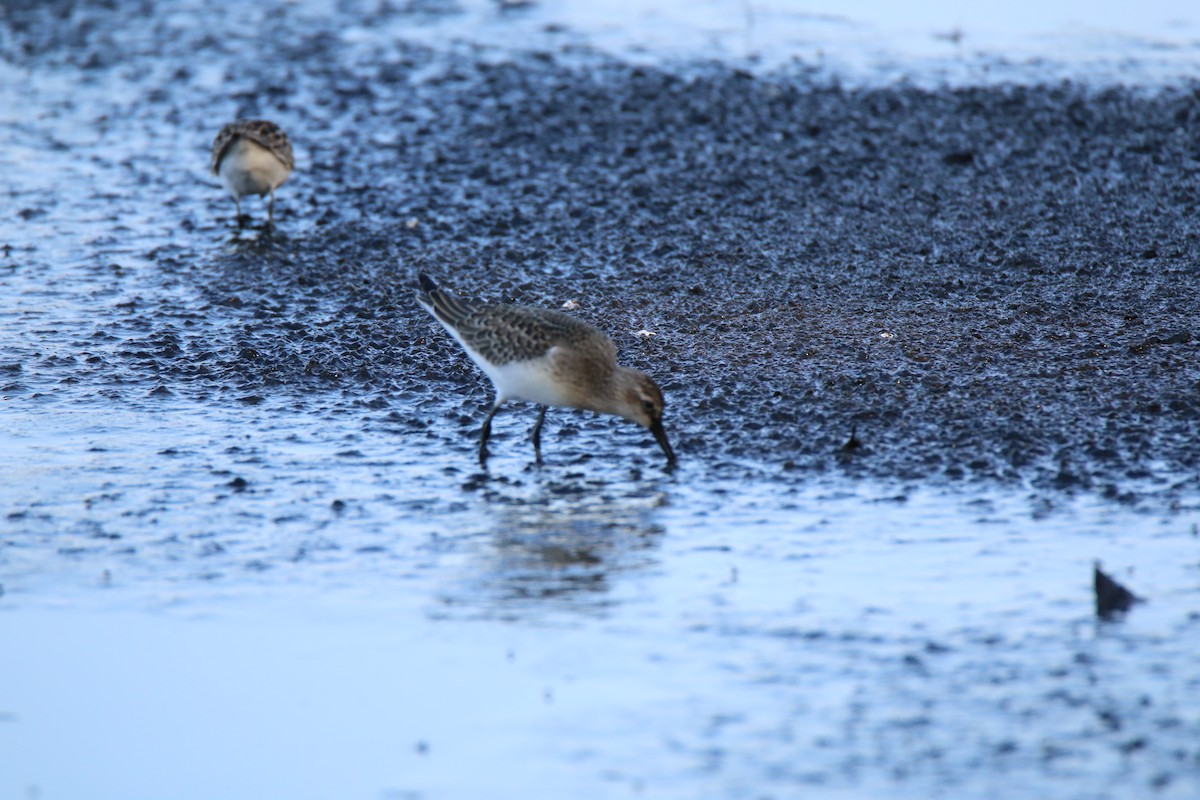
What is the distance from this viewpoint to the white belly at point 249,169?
37.1 feet

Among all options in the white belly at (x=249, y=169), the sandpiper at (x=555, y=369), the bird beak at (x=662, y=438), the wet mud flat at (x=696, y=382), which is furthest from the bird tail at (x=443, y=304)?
the white belly at (x=249, y=169)

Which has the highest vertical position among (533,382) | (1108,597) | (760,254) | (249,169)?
(249,169)

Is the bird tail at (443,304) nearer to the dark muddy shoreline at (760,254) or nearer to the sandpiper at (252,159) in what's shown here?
the dark muddy shoreline at (760,254)

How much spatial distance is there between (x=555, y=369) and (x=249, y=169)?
5054 mm

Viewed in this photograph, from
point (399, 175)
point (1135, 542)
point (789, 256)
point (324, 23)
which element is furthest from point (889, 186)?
point (324, 23)

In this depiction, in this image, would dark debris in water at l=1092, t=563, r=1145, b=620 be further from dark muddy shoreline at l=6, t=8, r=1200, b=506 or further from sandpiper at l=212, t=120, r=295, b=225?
sandpiper at l=212, t=120, r=295, b=225

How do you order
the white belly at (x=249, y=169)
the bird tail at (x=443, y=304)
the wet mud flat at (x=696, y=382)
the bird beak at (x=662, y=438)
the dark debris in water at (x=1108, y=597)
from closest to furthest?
the wet mud flat at (x=696, y=382), the dark debris in water at (x=1108, y=597), the bird beak at (x=662, y=438), the bird tail at (x=443, y=304), the white belly at (x=249, y=169)

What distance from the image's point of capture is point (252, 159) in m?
11.3

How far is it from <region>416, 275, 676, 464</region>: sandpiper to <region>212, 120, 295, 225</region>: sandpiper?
434cm

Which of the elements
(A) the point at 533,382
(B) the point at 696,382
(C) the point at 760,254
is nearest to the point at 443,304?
(A) the point at 533,382

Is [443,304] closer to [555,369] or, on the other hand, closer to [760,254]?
[555,369]

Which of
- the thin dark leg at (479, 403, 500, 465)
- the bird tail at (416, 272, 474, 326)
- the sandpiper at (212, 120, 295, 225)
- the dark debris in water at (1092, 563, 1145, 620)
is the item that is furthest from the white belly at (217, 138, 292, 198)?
the dark debris in water at (1092, 563, 1145, 620)

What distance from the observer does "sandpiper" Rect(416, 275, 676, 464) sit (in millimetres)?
7289

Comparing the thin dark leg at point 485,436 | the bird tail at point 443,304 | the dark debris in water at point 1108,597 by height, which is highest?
the bird tail at point 443,304
